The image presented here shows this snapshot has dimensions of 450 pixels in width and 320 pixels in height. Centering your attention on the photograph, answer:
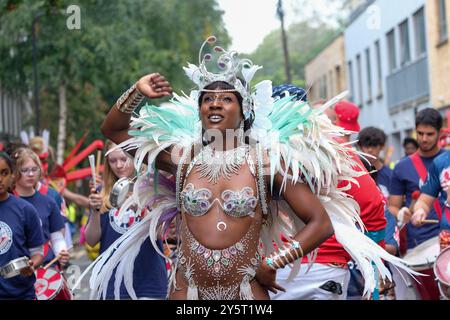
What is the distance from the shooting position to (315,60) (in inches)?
2112

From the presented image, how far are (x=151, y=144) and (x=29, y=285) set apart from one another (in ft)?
6.47

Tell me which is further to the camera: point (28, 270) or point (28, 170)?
point (28, 170)

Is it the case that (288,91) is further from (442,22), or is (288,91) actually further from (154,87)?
(442,22)

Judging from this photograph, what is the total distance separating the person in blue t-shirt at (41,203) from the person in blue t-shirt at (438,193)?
2758 mm

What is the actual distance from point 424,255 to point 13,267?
339cm

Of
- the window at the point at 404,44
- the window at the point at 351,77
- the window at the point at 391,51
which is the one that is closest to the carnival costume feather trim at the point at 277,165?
the window at the point at 404,44

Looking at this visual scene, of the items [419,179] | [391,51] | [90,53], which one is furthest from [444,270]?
[391,51]

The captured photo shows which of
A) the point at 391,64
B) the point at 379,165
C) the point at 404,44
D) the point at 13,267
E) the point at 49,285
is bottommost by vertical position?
the point at 49,285

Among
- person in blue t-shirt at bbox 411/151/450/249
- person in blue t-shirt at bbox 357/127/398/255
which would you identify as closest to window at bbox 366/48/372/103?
person in blue t-shirt at bbox 357/127/398/255

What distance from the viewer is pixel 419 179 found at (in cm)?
905

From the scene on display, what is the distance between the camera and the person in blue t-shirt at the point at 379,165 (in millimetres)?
7891
